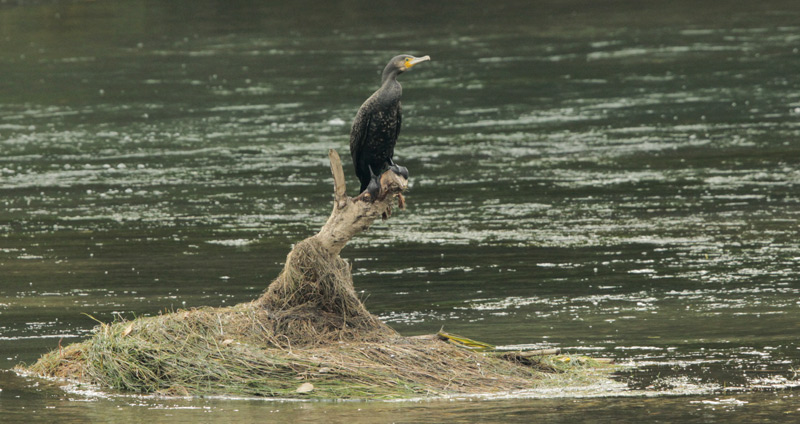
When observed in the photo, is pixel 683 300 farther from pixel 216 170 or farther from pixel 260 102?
pixel 260 102

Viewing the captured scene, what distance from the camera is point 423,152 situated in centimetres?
2336

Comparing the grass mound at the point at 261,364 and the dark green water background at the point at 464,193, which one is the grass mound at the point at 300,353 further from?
the dark green water background at the point at 464,193

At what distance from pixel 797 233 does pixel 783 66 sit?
15291 mm

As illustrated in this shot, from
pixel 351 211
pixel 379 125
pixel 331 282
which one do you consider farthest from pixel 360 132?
pixel 331 282

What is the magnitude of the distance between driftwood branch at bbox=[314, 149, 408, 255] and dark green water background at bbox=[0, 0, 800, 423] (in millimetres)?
1394

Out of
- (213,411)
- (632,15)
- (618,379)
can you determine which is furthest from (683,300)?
(632,15)

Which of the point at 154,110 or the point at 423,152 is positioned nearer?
the point at 423,152

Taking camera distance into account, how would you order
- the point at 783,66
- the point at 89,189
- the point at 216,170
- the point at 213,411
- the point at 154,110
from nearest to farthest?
the point at 213,411
the point at 89,189
the point at 216,170
the point at 154,110
the point at 783,66

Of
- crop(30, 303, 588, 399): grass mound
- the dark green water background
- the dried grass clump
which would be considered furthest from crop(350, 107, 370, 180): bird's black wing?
the dark green water background

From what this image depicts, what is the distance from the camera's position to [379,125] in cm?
1059

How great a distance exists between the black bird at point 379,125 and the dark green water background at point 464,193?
67.6 inches

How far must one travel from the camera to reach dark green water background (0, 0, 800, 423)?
10695 mm

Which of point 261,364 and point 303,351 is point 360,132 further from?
point 261,364

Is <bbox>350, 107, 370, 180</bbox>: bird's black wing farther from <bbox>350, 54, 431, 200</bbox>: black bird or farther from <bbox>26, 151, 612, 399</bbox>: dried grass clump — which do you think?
<bbox>26, 151, 612, 399</bbox>: dried grass clump
